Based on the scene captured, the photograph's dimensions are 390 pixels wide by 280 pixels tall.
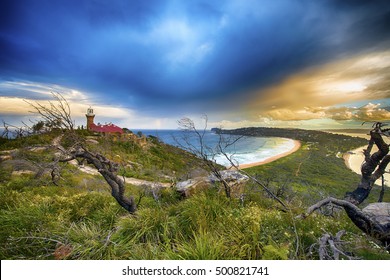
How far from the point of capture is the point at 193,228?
8.33 ft

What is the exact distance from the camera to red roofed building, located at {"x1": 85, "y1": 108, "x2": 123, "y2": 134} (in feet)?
10.5

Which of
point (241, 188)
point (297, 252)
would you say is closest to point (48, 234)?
point (297, 252)

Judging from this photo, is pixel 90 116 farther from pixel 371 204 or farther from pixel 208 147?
pixel 371 204

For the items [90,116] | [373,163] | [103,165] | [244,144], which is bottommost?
[103,165]

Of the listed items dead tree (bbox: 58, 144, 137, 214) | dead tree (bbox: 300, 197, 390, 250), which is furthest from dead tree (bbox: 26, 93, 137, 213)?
dead tree (bbox: 300, 197, 390, 250)

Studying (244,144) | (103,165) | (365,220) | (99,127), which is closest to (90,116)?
(99,127)

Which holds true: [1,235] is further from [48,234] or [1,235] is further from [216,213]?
[216,213]

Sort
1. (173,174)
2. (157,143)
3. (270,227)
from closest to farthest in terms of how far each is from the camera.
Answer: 1. (270,227)
2. (157,143)
3. (173,174)

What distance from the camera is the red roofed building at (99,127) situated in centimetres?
319

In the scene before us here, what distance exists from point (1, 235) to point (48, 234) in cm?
67

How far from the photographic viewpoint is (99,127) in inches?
134

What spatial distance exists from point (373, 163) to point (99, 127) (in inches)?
185

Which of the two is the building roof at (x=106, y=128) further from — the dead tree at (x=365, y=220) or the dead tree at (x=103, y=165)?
the dead tree at (x=365, y=220)
